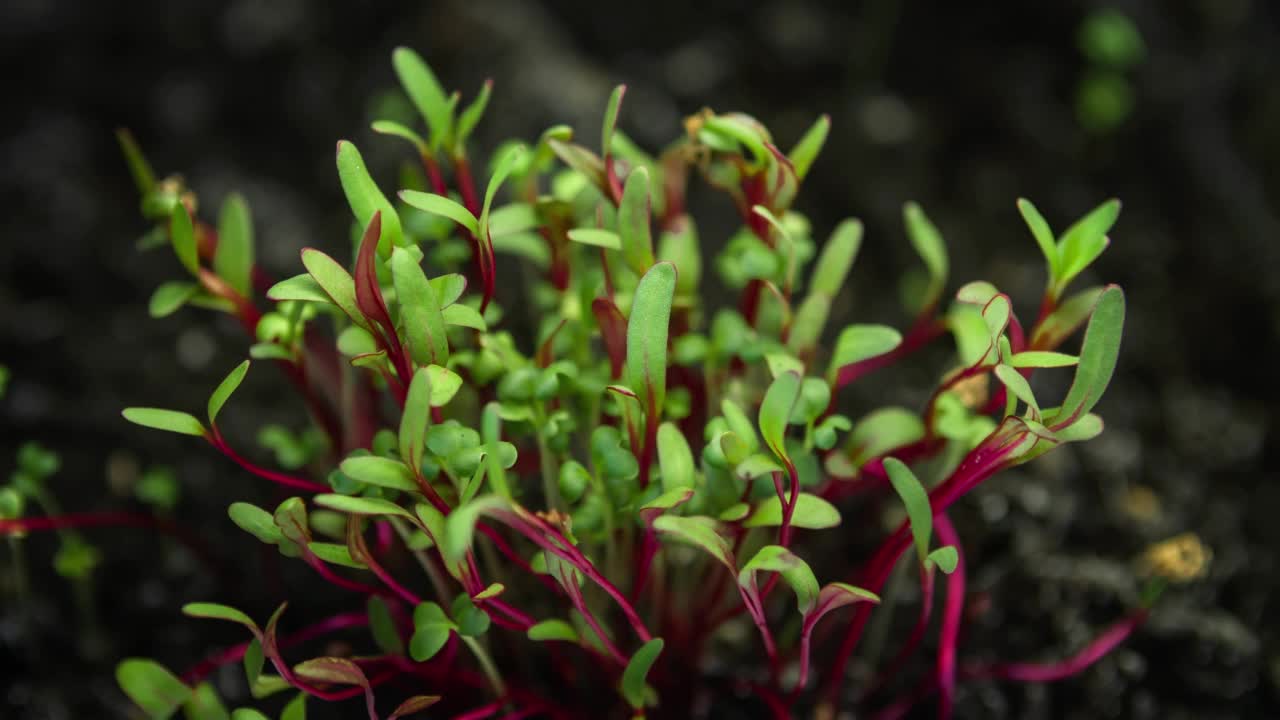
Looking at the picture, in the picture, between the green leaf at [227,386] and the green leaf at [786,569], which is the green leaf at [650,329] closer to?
the green leaf at [786,569]

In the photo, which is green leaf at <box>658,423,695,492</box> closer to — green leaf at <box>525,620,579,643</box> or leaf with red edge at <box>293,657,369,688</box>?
green leaf at <box>525,620,579,643</box>

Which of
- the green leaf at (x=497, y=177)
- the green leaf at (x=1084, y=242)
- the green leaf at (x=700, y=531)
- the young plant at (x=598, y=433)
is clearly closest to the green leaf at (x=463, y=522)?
the young plant at (x=598, y=433)

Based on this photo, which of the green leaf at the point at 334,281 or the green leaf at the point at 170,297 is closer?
the green leaf at the point at 334,281

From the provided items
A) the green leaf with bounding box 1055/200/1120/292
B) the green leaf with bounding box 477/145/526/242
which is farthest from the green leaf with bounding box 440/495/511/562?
the green leaf with bounding box 1055/200/1120/292

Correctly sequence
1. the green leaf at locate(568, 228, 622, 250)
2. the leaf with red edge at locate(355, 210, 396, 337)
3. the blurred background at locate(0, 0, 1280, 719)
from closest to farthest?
the leaf with red edge at locate(355, 210, 396, 337) → the green leaf at locate(568, 228, 622, 250) → the blurred background at locate(0, 0, 1280, 719)

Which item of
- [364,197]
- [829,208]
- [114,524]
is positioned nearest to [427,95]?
[364,197]
